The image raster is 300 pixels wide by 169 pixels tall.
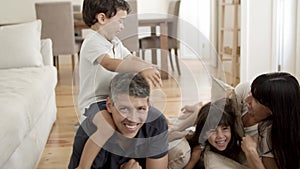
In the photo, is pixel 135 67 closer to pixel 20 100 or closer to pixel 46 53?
pixel 20 100

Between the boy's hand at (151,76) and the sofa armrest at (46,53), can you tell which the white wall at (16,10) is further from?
the boy's hand at (151,76)

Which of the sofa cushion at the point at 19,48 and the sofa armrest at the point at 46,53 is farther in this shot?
the sofa armrest at the point at 46,53

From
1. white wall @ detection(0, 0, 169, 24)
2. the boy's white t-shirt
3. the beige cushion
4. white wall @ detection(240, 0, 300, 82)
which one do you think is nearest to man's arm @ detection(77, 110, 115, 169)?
the boy's white t-shirt

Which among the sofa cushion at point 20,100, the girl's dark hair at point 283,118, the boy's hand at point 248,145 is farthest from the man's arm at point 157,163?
the sofa cushion at point 20,100

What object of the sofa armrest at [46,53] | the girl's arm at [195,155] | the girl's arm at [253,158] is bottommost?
the girl's arm at [195,155]

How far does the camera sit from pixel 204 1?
267 inches

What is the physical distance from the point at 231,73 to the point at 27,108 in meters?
3.40

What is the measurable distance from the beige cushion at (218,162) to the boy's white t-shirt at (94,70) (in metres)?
0.54

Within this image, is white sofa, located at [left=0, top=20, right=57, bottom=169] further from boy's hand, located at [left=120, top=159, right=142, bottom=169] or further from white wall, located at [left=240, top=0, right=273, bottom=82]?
white wall, located at [left=240, top=0, right=273, bottom=82]

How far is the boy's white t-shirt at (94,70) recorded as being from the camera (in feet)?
5.54

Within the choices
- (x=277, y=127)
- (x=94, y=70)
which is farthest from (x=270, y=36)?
(x=94, y=70)

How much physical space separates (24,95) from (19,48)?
3.68ft

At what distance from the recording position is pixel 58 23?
5.07m

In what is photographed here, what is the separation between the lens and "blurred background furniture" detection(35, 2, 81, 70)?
5023 millimetres
